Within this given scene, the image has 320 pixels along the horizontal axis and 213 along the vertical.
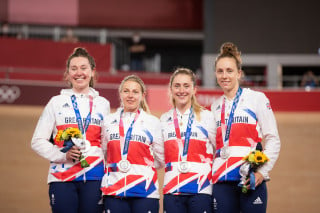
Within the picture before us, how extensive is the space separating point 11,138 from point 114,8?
12.9 meters

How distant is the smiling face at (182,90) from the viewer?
381 cm

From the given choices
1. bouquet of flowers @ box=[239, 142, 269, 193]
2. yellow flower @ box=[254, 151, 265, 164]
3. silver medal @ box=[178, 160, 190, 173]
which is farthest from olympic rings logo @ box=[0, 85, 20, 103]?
yellow flower @ box=[254, 151, 265, 164]

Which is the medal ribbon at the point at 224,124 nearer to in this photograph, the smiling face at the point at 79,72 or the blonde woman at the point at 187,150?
the blonde woman at the point at 187,150

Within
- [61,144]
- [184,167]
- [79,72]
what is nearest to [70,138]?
[61,144]

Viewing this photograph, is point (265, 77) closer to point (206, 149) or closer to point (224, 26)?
point (224, 26)

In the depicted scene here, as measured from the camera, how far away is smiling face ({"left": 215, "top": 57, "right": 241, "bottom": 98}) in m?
3.77

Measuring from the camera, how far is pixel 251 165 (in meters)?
3.46

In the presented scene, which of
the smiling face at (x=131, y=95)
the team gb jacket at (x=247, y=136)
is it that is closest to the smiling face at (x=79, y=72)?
the smiling face at (x=131, y=95)

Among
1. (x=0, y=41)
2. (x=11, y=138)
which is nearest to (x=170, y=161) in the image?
(x=11, y=138)

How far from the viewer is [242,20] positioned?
2073cm

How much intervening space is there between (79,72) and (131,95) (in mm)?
455

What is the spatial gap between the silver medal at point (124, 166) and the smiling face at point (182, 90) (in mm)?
645

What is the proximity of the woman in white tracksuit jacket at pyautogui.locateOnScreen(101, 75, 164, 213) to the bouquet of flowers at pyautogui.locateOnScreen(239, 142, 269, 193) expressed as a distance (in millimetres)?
669

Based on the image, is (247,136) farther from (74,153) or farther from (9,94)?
(9,94)
